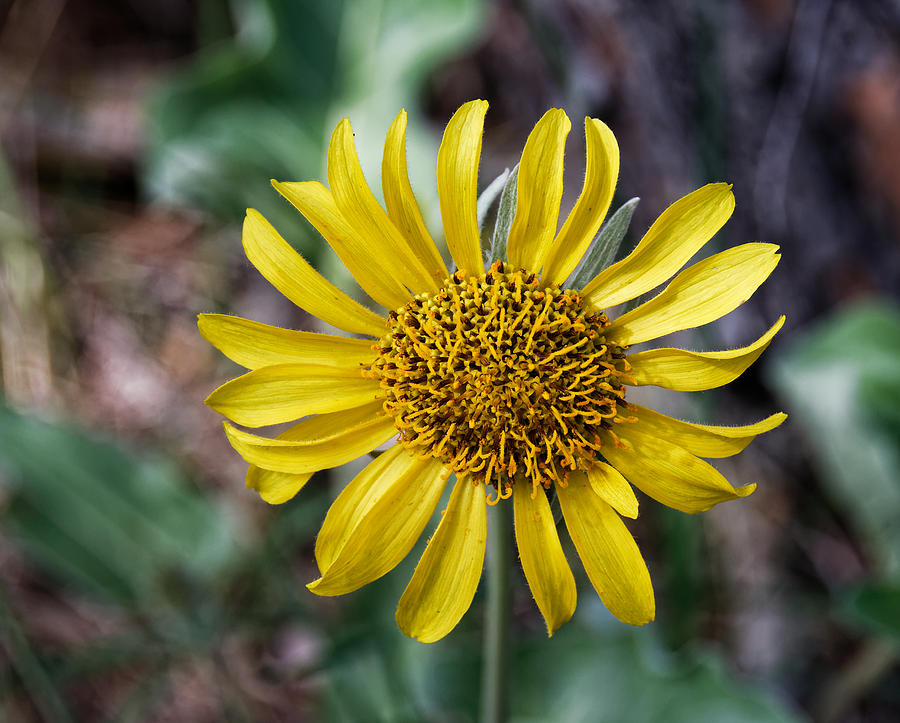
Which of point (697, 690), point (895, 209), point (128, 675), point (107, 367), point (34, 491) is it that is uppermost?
point (107, 367)

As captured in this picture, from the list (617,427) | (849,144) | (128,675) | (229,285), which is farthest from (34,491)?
(849,144)

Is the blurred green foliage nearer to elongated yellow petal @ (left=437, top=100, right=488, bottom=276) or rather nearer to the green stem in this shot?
the green stem

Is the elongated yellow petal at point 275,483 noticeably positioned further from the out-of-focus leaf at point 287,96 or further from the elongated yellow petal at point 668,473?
the out-of-focus leaf at point 287,96

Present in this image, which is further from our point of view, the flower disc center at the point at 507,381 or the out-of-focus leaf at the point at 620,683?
the out-of-focus leaf at the point at 620,683

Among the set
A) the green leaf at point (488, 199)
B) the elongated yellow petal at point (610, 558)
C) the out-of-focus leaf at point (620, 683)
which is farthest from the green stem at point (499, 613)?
the out-of-focus leaf at point (620, 683)

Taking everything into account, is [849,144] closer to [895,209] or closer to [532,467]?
[895,209]

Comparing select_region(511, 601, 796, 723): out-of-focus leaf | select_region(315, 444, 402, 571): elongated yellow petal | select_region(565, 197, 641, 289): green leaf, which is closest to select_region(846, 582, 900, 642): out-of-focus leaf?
select_region(511, 601, 796, 723): out-of-focus leaf

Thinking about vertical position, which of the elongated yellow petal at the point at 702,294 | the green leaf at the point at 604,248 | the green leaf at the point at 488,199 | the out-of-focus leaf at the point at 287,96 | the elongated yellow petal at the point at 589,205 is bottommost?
the elongated yellow petal at the point at 702,294
